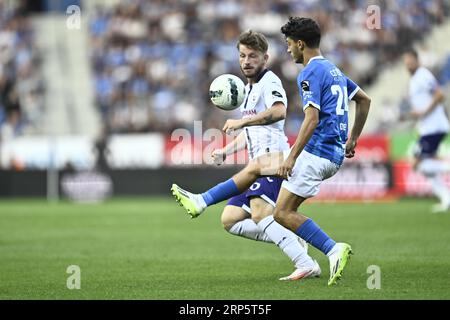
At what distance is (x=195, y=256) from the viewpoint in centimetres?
1173

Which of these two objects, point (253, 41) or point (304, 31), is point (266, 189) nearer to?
point (253, 41)

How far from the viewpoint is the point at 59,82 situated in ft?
96.3

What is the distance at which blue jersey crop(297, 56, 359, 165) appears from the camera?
8.57 m

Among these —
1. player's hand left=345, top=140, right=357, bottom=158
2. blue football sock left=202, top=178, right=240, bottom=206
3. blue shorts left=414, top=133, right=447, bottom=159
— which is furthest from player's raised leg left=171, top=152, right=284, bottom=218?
blue shorts left=414, top=133, right=447, bottom=159

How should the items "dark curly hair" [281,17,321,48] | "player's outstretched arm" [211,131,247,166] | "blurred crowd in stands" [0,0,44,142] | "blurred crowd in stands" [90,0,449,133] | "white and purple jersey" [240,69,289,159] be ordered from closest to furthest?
"dark curly hair" [281,17,321,48], "white and purple jersey" [240,69,289,159], "player's outstretched arm" [211,131,247,166], "blurred crowd in stands" [90,0,449,133], "blurred crowd in stands" [0,0,44,142]

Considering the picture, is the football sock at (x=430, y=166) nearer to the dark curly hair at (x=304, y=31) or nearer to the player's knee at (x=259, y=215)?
the player's knee at (x=259, y=215)

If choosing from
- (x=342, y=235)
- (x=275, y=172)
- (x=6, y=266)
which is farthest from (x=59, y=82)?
(x=275, y=172)

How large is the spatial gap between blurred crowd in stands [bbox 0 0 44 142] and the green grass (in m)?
8.09

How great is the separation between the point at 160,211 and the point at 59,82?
1054cm

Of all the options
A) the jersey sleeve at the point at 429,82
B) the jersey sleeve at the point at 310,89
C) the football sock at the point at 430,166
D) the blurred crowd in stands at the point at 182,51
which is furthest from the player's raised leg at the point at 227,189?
the blurred crowd in stands at the point at 182,51

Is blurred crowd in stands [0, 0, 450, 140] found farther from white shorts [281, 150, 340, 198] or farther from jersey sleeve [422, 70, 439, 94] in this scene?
white shorts [281, 150, 340, 198]

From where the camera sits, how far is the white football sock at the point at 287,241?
924 centimetres

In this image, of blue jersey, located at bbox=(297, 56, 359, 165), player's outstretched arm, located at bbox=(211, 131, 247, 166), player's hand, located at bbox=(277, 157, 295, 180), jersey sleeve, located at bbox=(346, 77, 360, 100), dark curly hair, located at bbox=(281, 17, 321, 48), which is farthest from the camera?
player's outstretched arm, located at bbox=(211, 131, 247, 166)

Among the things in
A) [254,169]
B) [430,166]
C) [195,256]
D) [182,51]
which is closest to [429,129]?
[430,166]
